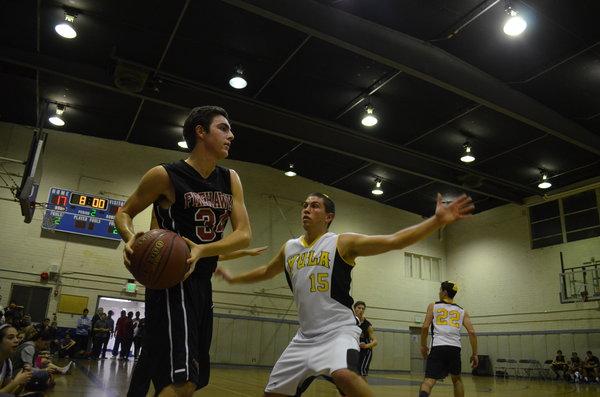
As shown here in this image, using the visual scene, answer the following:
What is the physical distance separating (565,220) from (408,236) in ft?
61.6

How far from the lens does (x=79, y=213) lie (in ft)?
53.6

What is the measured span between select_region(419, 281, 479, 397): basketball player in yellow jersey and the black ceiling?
591 cm

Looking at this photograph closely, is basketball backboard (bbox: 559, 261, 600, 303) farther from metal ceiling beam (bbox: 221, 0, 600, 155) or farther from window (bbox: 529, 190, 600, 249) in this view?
metal ceiling beam (bbox: 221, 0, 600, 155)

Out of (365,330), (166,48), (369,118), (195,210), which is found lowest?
(365,330)

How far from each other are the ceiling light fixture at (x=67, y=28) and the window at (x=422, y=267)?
16.9 meters

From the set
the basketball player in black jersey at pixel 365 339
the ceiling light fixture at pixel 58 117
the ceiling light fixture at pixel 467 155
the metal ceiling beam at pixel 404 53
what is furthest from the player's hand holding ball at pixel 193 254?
the ceiling light fixture at pixel 58 117

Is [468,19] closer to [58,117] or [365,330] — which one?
[365,330]

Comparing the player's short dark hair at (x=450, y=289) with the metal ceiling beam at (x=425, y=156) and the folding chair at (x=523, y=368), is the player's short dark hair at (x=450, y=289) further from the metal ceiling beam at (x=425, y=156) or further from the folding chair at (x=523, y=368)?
the folding chair at (x=523, y=368)

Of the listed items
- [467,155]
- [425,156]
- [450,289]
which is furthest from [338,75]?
[450,289]

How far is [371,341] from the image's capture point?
993cm

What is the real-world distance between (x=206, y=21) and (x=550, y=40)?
7716mm

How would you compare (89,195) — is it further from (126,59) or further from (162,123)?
(126,59)

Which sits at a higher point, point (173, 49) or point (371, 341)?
point (173, 49)

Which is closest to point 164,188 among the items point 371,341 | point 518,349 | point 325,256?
point 325,256
